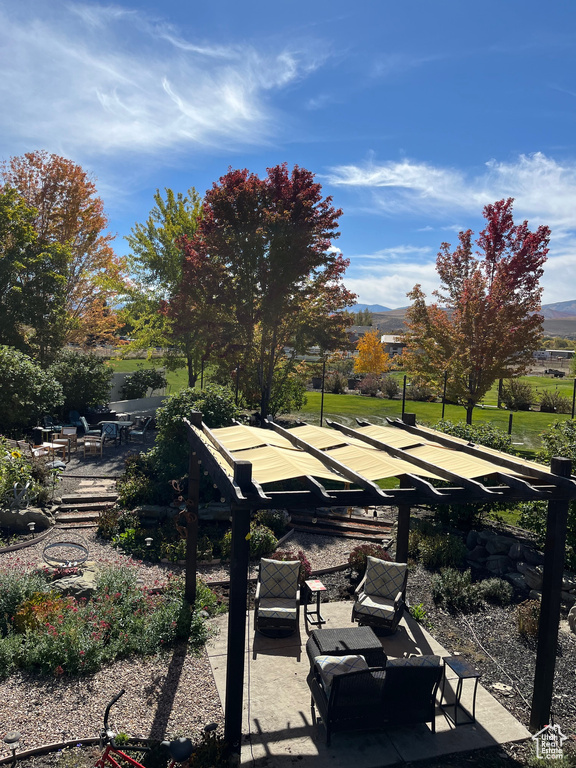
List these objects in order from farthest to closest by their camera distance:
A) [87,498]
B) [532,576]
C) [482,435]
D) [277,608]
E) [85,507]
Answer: [87,498] < [482,435] < [85,507] < [532,576] < [277,608]

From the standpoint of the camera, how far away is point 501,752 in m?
6.02

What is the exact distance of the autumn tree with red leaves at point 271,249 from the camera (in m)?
20.2

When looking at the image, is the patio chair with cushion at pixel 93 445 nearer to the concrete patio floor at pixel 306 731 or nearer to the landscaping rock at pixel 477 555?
the concrete patio floor at pixel 306 731

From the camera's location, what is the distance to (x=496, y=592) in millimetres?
9875

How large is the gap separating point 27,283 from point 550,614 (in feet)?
83.5

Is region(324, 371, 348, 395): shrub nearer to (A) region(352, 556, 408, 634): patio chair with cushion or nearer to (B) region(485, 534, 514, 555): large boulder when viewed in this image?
(B) region(485, 534, 514, 555): large boulder

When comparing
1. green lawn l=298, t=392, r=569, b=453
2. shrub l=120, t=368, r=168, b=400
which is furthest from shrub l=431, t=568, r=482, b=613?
shrub l=120, t=368, r=168, b=400

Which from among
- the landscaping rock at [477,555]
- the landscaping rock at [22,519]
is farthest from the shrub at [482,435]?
the landscaping rock at [22,519]

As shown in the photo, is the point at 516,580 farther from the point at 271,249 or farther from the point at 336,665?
the point at 271,249

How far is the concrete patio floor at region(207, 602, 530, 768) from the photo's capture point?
5.82 metres

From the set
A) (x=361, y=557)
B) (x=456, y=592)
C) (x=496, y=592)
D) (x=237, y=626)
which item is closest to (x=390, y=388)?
(x=361, y=557)

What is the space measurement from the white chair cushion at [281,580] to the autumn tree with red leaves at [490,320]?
609 inches

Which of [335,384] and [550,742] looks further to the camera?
[335,384]

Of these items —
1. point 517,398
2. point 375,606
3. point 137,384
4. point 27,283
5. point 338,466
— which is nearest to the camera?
point 338,466
